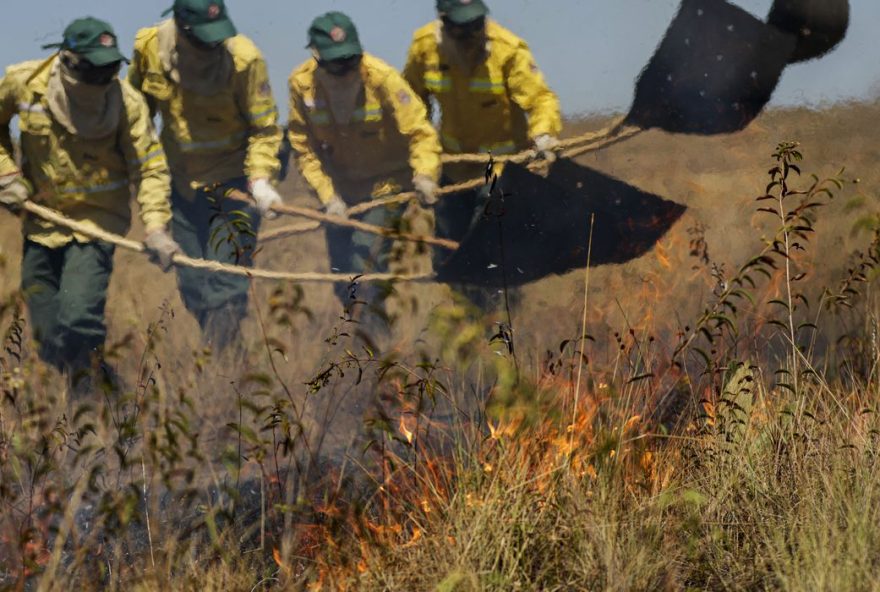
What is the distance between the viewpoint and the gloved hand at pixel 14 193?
6.86 m

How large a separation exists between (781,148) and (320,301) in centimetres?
616

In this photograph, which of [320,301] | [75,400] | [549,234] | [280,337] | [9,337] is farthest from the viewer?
[320,301]

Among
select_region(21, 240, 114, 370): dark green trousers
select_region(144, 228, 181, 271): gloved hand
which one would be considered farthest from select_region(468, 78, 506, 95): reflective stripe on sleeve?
select_region(21, 240, 114, 370): dark green trousers

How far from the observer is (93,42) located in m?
6.56

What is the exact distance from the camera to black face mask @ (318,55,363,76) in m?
7.04

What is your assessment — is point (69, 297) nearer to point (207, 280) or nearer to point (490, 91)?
point (207, 280)

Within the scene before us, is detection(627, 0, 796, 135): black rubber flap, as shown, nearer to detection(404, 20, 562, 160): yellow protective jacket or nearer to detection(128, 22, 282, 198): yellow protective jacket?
detection(404, 20, 562, 160): yellow protective jacket

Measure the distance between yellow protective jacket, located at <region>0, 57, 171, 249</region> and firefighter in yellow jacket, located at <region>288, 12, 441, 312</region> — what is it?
2.77 feet

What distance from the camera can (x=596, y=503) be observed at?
3.96 meters

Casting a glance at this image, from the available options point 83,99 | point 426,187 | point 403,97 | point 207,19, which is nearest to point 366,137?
point 403,97

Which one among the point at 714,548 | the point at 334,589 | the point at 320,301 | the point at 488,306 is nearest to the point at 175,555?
the point at 334,589

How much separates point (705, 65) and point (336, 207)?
7.74 ft

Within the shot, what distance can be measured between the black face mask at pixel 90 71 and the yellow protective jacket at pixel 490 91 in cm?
157

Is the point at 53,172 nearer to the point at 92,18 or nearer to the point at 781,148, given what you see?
the point at 92,18
